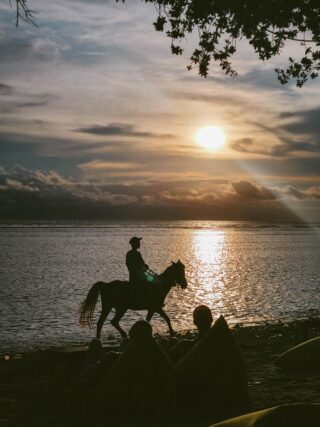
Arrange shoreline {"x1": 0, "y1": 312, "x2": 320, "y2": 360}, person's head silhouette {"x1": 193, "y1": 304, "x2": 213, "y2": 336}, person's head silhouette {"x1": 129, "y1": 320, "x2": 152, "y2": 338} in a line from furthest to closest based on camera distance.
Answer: shoreline {"x1": 0, "y1": 312, "x2": 320, "y2": 360} → person's head silhouette {"x1": 193, "y1": 304, "x2": 213, "y2": 336} → person's head silhouette {"x1": 129, "y1": 320, "x2": 152, "y2": 338}

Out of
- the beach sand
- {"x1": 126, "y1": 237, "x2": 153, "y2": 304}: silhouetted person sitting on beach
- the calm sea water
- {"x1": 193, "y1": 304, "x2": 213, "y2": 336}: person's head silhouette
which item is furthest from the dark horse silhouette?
{"x1": 193, "y1": 304, "x2": 213, "y2": 336}: person's head silhouette

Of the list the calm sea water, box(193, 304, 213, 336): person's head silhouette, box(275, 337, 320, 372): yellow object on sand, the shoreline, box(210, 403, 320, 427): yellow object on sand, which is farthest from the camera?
the calm sea water

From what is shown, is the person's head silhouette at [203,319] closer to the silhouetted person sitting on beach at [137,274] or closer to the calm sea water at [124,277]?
the silhouetted person sitting on beach at [137,274]

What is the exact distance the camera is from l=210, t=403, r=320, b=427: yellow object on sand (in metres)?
5.27

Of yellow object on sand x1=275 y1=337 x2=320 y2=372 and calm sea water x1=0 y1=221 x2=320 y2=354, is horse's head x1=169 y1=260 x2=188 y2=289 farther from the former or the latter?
yellow object on sand x1=275 y1=337 x2=320 y2=372

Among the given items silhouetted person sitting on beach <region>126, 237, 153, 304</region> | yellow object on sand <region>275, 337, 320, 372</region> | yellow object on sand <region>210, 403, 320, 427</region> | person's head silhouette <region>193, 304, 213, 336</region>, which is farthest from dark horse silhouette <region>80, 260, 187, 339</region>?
yellow object on sand <region>210, 403, 320, 427</region>

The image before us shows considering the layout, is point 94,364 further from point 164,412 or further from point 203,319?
point 203,319

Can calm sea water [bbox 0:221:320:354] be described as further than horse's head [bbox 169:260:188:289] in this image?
Yes

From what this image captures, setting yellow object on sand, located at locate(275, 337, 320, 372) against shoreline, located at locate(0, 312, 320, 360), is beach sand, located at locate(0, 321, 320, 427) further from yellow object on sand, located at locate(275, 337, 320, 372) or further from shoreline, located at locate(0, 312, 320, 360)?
shoreline, located at locate(0, 312, 320, 360)

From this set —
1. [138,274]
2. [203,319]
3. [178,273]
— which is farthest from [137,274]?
[203,319]

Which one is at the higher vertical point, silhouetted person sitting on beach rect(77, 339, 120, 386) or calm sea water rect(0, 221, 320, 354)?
silhouetted person sitting on beach rect(77, 339, 120, 386)

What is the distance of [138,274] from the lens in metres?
16.2

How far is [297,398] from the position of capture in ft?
29.2

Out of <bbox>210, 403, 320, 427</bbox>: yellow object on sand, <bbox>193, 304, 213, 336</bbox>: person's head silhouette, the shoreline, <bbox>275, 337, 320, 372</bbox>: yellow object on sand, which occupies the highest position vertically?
<bbox>193, 304, 213, 336</bbox>: person's head silhouette
